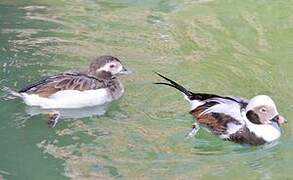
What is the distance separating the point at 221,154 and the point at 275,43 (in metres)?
3.41

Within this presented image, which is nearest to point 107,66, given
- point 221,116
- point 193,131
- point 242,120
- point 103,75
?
point 103,75

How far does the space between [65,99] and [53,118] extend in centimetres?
36

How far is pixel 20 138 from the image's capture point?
7.48 meters

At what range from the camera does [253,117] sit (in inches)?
293

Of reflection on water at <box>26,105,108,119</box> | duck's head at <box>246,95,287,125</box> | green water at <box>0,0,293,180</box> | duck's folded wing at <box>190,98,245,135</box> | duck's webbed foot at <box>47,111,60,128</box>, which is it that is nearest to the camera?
green water at <box>0,0,293,180</box>

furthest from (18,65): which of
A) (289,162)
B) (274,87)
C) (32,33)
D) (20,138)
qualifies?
(289,162)

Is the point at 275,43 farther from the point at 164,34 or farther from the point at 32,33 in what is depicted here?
the point at 32,33

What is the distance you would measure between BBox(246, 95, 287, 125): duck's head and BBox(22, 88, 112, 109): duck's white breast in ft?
5.62

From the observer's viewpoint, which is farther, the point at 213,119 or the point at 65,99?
the point at 65,99

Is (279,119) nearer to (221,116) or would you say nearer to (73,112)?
(221,116)

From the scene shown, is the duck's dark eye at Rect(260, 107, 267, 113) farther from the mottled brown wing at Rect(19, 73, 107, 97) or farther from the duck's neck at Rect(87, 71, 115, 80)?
the duck's neck at Rect(87, 71, 115, 80)

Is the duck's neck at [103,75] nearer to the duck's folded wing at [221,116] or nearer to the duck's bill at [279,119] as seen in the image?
the duck's folded wing at [221,116]

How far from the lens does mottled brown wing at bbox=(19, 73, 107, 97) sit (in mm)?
8109

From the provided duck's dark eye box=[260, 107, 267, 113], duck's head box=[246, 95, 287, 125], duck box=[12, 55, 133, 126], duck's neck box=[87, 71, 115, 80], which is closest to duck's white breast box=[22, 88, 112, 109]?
duck box=[12, 55, 133, 126]
